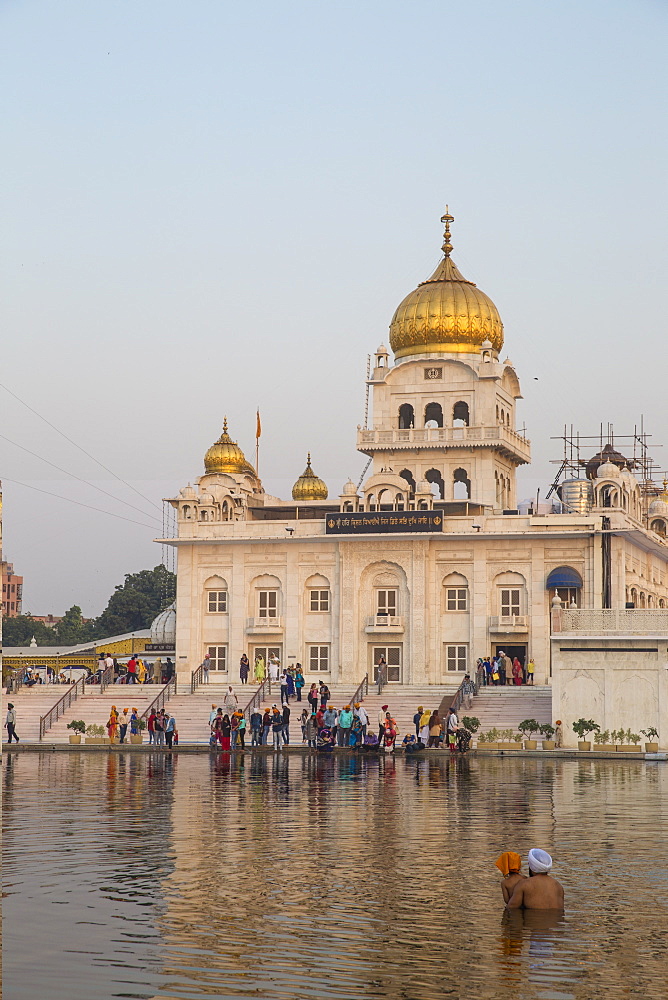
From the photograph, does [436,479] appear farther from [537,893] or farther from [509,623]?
[537,893]

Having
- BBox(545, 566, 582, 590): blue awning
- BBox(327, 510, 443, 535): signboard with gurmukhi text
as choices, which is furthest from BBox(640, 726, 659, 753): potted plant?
BBox(327, 510, 443, 535): signboard with gurmukhi text

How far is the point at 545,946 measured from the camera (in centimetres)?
1277

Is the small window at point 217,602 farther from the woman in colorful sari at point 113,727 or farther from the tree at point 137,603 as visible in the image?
the tree at point 137,603

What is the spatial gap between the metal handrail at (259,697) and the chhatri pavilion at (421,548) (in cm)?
448

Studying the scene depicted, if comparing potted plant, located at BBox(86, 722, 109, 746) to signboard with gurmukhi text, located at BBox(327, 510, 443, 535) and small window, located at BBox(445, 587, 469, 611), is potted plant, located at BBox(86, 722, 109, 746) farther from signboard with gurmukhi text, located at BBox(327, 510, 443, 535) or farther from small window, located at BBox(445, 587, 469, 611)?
small window, located at BBox(445, 587, 469, 611)

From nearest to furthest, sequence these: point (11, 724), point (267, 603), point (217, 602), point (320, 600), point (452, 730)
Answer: point (452, 730) < point (11, 724) < point (320, 600) < point (267, 603) < point (217, 602)

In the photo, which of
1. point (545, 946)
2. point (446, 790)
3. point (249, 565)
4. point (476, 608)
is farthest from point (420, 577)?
point (545, 946)

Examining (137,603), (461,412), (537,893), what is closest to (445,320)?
(461,412)

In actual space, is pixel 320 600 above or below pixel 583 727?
above

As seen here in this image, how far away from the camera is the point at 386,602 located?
54.8m

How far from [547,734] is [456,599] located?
14.1 metres

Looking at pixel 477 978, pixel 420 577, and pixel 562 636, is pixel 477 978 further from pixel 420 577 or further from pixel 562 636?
pixel 420 577

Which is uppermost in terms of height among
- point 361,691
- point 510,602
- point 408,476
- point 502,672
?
point 408,476

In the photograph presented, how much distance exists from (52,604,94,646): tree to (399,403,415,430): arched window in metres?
54.5
